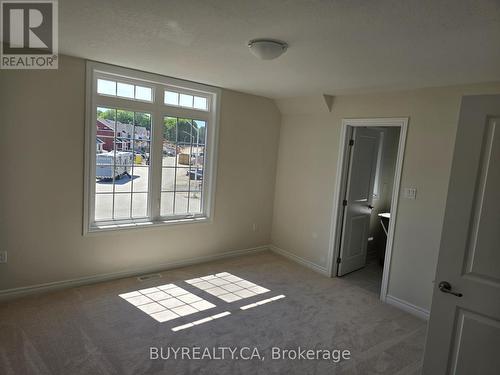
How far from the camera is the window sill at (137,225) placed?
3775mm

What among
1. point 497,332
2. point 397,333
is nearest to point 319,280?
point 397,333

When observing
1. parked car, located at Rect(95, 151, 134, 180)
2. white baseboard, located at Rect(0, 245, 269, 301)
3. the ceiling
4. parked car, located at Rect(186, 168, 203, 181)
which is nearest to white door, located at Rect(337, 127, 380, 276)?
the ceiling

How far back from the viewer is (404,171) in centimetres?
374

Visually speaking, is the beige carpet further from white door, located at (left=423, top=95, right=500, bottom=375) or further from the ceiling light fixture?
the ceiling light fixture

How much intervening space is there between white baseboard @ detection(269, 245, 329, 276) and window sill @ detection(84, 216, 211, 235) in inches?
53.9

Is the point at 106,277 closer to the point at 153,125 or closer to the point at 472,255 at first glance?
the point at 153,125

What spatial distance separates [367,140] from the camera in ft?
15.2

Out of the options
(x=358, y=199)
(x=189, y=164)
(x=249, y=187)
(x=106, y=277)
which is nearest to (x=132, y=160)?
(x=189, y=164)

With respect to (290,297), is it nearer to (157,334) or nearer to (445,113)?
(157,334)

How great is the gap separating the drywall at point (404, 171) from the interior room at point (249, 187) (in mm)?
21

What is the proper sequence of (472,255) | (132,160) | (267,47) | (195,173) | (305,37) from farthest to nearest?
1. (195,173)
2. (132,160)
3. (267,47)
4. (305,37)
5. (472,255)

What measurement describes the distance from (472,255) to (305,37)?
5.67 ft

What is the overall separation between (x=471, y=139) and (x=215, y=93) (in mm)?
3296

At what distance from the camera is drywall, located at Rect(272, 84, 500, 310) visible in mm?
3467
